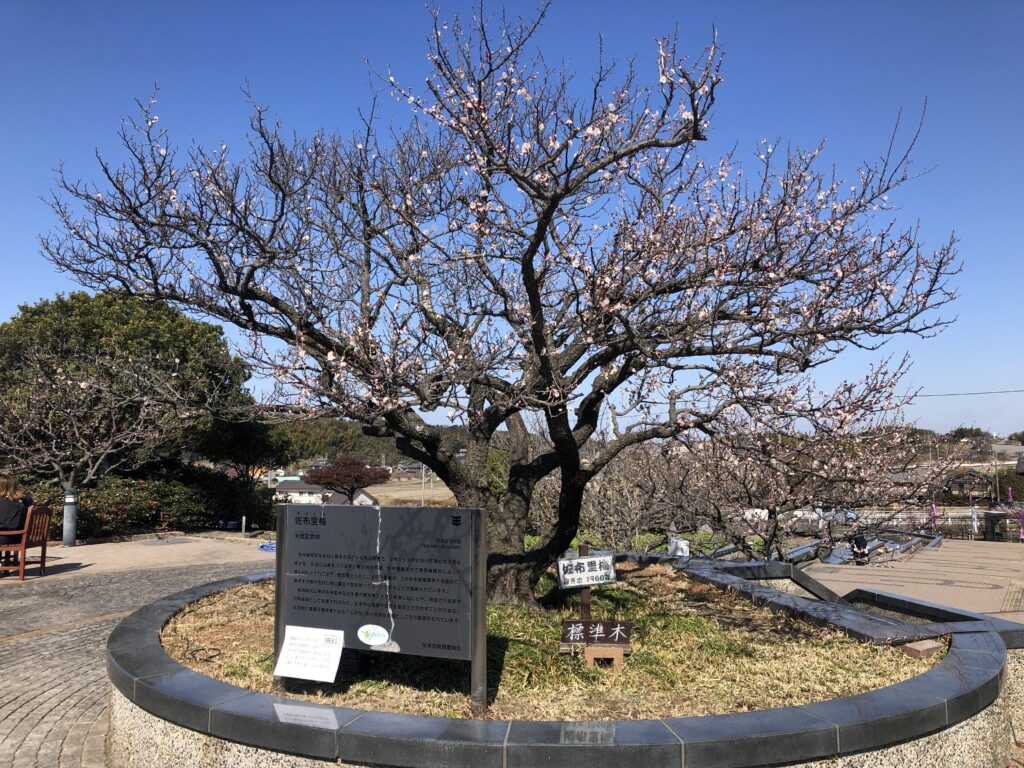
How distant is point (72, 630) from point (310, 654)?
17.1 ft

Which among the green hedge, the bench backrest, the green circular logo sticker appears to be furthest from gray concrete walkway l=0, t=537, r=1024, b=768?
the green circular logo sticker

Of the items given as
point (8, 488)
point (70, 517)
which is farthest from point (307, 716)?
point (70, 517)

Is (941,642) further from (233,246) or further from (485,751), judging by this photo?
(233,246)

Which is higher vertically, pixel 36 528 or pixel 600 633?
pixel 36 528

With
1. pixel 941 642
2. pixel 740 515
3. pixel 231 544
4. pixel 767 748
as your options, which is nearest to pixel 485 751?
pixel 767 748

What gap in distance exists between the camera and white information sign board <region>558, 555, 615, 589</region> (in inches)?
210

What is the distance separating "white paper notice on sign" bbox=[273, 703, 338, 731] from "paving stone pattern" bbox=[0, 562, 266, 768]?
1.67 meters

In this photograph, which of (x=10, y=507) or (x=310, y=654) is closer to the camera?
(x=310, y=654)

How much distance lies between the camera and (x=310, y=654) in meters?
4.34

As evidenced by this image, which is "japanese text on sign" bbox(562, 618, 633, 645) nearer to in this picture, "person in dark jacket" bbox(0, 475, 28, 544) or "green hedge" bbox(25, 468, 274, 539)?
"person in dark jacket" bbox(0, 475, 28, 544)

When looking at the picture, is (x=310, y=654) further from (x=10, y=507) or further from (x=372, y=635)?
(x=10, y=507)

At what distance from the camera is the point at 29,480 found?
17266 mm

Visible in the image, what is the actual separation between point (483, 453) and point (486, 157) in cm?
306

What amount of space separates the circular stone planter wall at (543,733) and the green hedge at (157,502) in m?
14.3
